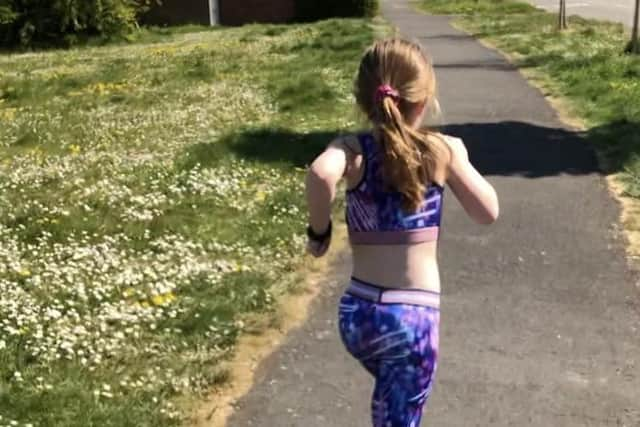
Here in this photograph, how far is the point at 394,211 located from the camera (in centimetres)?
356

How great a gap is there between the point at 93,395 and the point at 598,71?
41.6 ft

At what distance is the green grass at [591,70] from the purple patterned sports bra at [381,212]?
604cm

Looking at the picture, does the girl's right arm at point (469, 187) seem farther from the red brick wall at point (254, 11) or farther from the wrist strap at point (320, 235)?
the red brick wall at point (254, 11)

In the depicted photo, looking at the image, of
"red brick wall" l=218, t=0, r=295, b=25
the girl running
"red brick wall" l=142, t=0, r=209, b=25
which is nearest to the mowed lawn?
the girl running

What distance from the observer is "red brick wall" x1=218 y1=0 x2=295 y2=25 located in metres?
40.4

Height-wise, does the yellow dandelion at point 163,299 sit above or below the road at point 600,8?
above

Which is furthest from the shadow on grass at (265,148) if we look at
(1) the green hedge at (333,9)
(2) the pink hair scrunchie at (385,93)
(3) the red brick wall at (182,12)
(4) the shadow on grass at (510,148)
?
(3) the red brick wall at (182,12)

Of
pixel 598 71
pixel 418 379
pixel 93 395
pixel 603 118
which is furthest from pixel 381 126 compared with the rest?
pixel 598 71

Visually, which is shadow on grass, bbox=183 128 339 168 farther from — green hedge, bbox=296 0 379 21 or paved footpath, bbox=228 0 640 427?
green hedge, bbox=296 0 379 21

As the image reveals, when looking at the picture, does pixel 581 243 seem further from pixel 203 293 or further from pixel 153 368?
pixel 153 368

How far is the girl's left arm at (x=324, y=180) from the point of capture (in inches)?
136

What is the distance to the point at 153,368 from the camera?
561 cm

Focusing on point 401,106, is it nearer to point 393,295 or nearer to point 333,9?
point 393,295

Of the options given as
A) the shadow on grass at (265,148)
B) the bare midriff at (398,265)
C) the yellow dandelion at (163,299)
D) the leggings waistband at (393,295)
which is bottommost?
the shadow on grass at (265,148)
